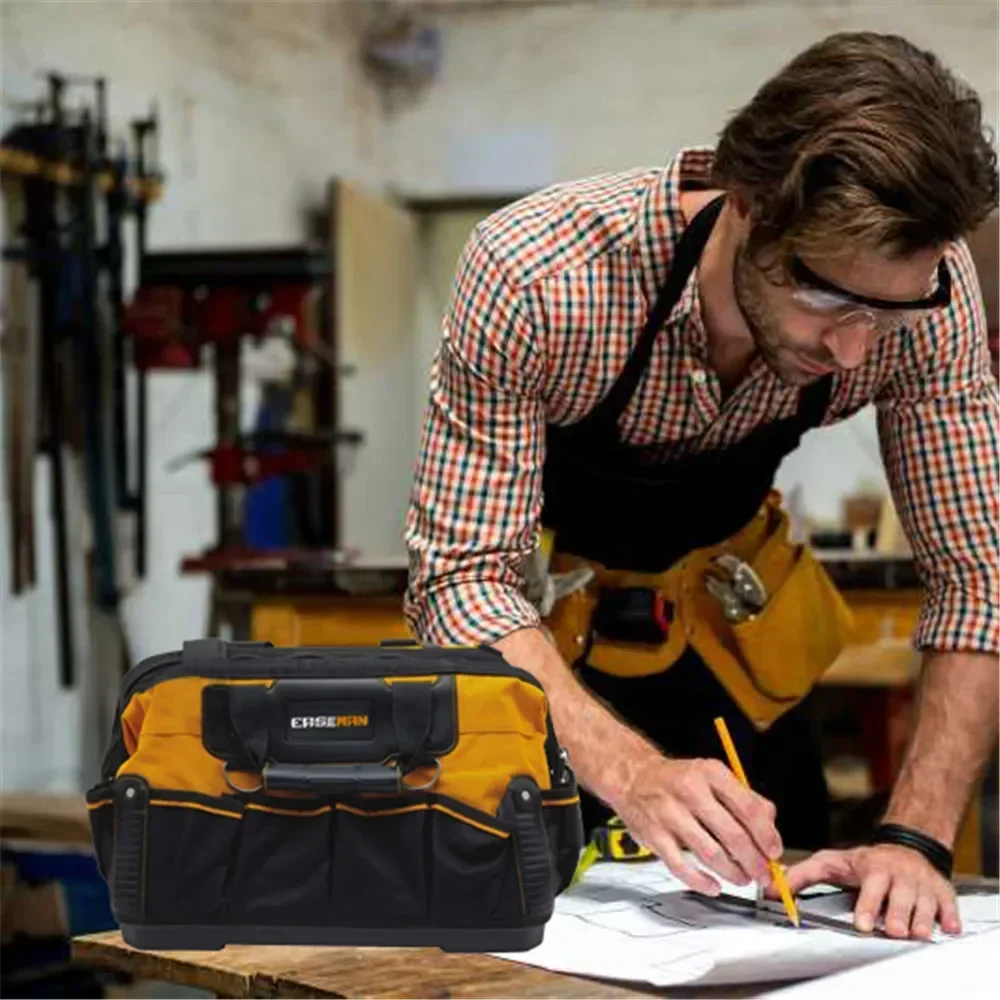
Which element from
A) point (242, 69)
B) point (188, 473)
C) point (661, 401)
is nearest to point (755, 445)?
point (661, 401)

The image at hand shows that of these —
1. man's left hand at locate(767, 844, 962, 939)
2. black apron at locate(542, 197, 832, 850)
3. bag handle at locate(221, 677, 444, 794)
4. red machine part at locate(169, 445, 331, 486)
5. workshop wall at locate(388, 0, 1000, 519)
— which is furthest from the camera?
workshop wall at locate(388, 0, 1000, 519)

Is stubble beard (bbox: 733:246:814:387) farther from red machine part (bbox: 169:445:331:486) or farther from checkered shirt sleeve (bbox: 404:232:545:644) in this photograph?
red machine part (bbox: 169:445:331:486)

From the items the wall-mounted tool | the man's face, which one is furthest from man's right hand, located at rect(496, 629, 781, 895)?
the wall-mounted tool

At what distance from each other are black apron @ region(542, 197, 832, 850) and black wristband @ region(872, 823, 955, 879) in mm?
271

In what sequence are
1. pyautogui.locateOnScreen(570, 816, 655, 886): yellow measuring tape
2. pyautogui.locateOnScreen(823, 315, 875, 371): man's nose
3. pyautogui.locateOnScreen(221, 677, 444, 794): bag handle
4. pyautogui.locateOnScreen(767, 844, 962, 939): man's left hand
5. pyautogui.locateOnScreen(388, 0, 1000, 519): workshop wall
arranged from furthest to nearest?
pyautogui.locateOnScreen(388, 0, 1000, 519): workshop wall, pyautogui.locateOnScreen(570, 816, 655, 886): yellow measuring tape, pyautogui.locateOnScreen(823, 315, 875, 371): man's nose, pyautogui.locateOnScreen(767, 844, 962, 939): man's left hand, pyautogui.locateOnScreen(221, 677, 444, 794): bag handle

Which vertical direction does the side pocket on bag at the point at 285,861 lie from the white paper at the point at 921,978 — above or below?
above

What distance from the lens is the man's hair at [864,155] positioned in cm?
131

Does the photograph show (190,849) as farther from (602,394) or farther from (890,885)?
(602,394)

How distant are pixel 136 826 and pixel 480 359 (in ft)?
1.98

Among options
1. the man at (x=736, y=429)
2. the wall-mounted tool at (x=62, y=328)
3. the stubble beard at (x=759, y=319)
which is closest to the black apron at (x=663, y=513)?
the man at (x=736, y=429)

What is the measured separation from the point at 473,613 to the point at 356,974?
0.42 m

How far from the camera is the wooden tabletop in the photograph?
3.53 ft

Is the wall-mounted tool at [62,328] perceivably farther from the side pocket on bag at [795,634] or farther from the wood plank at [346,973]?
the wood plank at [346,973]

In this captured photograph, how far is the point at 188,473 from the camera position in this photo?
15.1 ft
